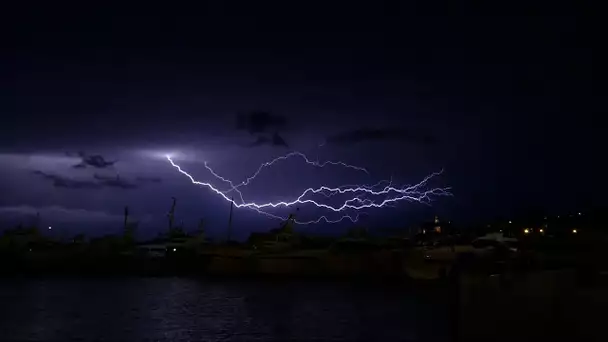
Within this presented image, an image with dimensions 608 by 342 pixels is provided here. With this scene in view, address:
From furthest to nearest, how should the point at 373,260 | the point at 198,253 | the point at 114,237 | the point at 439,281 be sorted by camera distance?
the point at 114,237 → the point at 198,253 → the point at 373,260 → the point at 439,281

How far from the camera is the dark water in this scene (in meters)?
17.3

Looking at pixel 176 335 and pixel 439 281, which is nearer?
pixel 176 335

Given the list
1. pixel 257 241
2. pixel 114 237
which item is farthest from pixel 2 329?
pixel 114 237

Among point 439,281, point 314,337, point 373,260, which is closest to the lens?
point 314,337

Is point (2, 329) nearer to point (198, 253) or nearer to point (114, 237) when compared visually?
point (198, 253)

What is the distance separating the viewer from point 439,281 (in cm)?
3141

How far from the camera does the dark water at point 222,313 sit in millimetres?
17344

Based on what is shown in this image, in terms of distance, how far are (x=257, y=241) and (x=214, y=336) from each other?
3550cm

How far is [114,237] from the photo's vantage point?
56.3 meters

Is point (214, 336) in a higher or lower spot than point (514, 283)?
lower

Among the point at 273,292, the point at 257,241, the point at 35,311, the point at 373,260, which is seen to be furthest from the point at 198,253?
the point at 35,311

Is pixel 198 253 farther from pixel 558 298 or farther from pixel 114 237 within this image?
pixel 558 298

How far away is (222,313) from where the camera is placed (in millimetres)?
21406

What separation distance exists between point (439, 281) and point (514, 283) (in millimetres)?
18577
